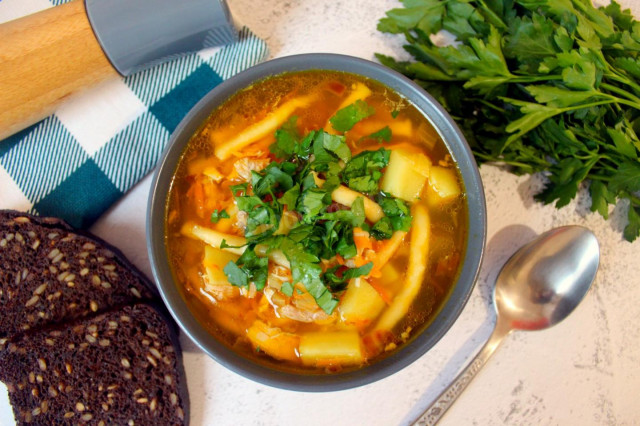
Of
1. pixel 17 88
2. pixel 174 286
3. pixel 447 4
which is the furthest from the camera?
pixel 447 4

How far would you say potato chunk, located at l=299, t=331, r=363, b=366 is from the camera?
1.89 metres

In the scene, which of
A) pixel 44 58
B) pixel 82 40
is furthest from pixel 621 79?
pixel 44 58

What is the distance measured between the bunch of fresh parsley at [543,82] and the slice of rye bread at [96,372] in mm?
1502

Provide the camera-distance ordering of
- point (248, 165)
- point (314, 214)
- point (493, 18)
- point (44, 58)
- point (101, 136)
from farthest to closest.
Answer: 1. point (101, 136)
2. point (493, 18)
3. point (44, 58)
4. point (248, 165)
5. point (314, 214)

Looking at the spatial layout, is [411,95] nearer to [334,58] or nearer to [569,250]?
[334,58]

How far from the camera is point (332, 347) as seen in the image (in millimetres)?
1895

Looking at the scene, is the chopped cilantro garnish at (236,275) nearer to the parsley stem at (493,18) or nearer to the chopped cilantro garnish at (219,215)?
the chopped cilantro garnish at (219,215)

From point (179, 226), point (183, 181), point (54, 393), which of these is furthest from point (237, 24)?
point (54, 393)

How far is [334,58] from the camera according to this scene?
195 cm

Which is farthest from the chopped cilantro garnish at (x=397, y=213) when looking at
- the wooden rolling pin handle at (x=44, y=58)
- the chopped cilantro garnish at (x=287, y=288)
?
the wooden rolling pin handle at (x=44, y=58)

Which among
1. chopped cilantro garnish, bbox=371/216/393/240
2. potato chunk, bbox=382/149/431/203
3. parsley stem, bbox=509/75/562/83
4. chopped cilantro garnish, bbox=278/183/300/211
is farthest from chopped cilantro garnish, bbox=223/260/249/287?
parsley stem, bbox=509/75/562/83

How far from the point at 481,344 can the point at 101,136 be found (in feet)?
5.95

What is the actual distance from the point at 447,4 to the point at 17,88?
1.71 m

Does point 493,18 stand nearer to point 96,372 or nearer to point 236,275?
point 236,275
